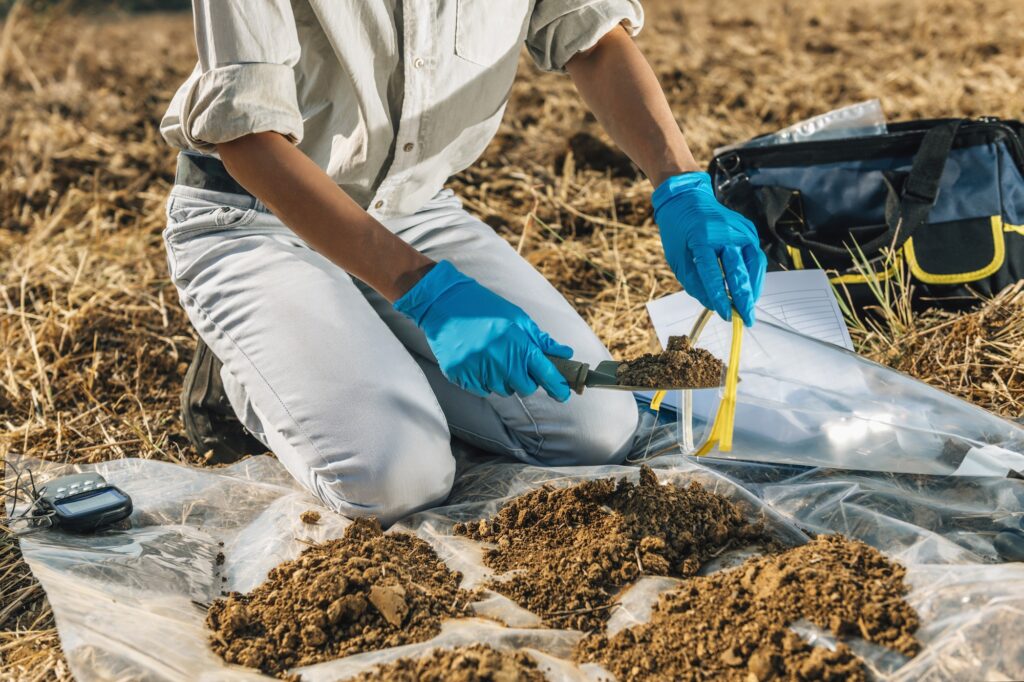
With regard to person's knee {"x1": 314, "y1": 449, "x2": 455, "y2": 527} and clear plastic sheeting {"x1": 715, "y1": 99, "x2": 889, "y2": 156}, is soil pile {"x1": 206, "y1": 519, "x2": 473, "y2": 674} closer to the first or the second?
person's knee {"x1": 314, "y1": 449, "x2": 455, "y2": 527}

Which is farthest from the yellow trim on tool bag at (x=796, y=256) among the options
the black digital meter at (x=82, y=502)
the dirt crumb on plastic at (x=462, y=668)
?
the black digital meter at (x=82, y=502)

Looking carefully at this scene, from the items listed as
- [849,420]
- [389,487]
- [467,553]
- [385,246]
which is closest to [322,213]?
[385,246]

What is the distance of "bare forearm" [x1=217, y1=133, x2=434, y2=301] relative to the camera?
175 centimetres

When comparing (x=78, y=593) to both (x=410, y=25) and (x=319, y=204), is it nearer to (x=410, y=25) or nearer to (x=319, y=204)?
(x=319, y=204)

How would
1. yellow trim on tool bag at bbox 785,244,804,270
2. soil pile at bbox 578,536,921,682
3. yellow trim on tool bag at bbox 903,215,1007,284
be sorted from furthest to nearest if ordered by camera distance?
yellow trim on tool bag at bbox 785,244,804,270 < yellow trim on tool bag at bbox 903,215,1007,284 < soil pile at bbox 578,536,921,682

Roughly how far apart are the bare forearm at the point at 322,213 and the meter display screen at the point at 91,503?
2.02 feet

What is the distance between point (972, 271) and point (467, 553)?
4.64 feet

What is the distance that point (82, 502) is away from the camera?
5.90 ft

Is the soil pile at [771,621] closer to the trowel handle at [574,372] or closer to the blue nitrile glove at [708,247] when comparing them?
the trowel handle at [574,372]

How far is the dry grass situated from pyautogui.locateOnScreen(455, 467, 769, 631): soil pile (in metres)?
0.74

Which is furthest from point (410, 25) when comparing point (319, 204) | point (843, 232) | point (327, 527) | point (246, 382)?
point (843, 232)

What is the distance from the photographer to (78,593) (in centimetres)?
151

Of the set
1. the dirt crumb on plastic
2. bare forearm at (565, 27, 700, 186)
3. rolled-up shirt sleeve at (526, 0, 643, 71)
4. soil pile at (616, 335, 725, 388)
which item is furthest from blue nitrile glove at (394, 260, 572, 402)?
rolled-up shirt sleeve at (526, 0, 643, 71)

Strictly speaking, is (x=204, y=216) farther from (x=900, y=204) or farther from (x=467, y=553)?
(x=900, y=204)
